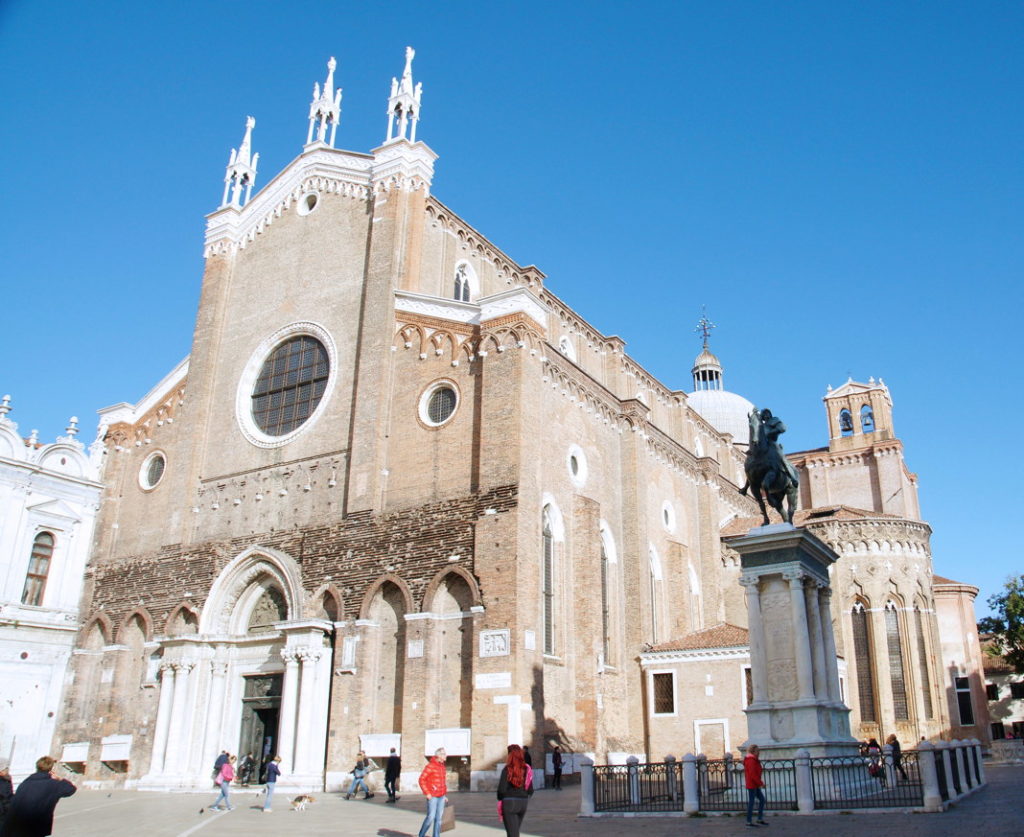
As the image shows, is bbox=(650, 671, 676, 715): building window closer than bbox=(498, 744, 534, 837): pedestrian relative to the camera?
No

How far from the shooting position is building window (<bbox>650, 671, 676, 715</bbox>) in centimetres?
2525

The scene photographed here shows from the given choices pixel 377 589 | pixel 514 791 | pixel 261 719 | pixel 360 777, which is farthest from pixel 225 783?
pixel 514 791

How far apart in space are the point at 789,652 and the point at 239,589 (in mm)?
15405

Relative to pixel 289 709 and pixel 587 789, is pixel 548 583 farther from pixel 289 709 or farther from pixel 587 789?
pixel 587 789

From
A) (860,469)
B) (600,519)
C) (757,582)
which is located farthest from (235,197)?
(860,469)

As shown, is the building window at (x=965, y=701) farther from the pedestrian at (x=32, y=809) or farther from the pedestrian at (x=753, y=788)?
the pedestrian at (x=32, y=809)

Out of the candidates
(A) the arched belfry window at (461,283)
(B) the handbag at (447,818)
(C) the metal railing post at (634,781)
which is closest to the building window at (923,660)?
(A) the arched belfry window at (461,283)

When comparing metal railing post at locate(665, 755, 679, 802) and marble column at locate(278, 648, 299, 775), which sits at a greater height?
marble column at locate(278, 648, 299, 775)

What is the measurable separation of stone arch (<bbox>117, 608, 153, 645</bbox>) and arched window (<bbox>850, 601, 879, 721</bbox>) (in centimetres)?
2246

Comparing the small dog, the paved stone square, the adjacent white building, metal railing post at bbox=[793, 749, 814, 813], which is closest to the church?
the adjacent white building

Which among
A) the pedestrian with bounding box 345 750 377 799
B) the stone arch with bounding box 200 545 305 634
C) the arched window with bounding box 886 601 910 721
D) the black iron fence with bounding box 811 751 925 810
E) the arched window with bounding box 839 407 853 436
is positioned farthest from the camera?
the arched window with bounding box 839 407 853 436

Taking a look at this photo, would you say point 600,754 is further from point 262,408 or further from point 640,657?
point 262,408

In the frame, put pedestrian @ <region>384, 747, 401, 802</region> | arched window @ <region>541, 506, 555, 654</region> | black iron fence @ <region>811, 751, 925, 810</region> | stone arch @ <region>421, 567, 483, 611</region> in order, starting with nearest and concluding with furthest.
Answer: black iron fence @ <region>811, 751, 925, 810</region>, pedestrian @ <region>384, 747, 401, 802</region>, stone arch @ <region>421, 567, 483, 611</region>, arched window @ <region>541, 506, 555, 654</region>

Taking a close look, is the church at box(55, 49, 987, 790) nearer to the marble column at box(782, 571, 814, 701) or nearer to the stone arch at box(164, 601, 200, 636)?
the stone arch at box(164, 601, 200, 636)
